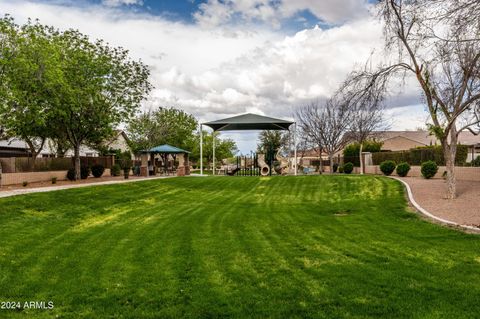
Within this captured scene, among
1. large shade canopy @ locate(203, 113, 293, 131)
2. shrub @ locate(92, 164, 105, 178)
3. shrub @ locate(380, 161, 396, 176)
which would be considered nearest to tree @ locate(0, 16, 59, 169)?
shrub @ locate(92, 164, 105, 178)

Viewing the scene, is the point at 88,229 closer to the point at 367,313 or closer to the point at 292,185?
the point at 367,313

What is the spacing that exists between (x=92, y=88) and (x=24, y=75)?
3797 millimetres

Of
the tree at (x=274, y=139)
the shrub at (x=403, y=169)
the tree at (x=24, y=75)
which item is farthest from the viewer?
the tree at (x=274, y=139)

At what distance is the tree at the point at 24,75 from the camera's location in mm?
18156

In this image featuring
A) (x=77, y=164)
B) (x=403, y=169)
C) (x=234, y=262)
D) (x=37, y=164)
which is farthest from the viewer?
(x=77, y=164)

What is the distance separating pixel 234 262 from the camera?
6559 mm

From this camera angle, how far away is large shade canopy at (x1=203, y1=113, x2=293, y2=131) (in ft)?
88.7

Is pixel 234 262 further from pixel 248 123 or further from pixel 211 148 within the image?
pixel 211 148

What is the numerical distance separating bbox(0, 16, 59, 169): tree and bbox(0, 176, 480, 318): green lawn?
7.17 metres

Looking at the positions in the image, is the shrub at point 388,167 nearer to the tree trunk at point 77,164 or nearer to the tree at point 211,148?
the tree trunk at point 77,164

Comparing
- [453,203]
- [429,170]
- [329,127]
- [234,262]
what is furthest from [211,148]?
[234,262]

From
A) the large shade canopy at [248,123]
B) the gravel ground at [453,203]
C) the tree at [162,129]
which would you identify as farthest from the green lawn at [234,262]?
the tree at [162,129]

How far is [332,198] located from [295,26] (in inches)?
300

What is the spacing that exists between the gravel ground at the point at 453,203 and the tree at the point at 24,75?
16952 millimetres
